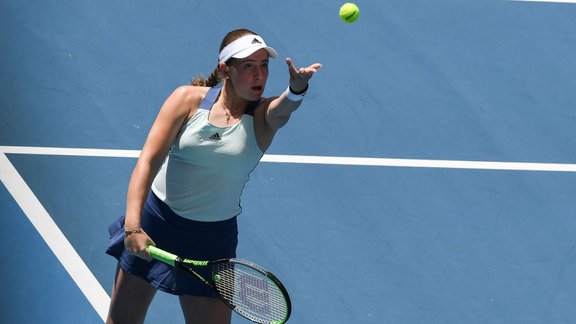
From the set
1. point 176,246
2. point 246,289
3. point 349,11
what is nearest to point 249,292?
point 246,289

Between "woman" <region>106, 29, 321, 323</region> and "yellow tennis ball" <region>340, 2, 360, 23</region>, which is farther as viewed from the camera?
"yellow tennis ball" <region>340, 2, 360, 23</region>

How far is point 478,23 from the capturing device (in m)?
8.04

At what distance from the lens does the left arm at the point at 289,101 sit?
186 inches

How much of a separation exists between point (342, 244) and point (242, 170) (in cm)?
Result: 179

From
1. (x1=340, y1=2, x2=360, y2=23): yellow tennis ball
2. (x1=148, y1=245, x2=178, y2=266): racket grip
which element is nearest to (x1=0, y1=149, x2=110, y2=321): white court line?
(x1=148, y1=245, x2=178, y2=266): racket grip

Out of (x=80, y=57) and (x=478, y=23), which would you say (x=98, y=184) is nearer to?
(x=80, y=57)

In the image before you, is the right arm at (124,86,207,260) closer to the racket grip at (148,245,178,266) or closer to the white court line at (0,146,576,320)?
the racket grip at (148,245,178,266)

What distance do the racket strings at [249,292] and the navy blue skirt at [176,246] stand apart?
13 cm

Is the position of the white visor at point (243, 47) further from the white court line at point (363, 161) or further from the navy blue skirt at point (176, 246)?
the white court line at point (363, 161)

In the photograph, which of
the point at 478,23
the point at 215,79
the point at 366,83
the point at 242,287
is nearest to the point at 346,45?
the point at 366,83

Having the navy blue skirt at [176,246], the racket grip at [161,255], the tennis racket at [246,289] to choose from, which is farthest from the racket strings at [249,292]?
the racket grip at [161,255]

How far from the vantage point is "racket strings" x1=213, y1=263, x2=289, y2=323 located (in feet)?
16.5

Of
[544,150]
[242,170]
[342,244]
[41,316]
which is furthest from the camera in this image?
[544,150]

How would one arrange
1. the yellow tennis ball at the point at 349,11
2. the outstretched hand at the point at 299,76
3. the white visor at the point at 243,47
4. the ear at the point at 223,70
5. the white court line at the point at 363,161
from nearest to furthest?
1. the outstretched hand at the point at 299,76
2. the white visor at the point at 243,47
3. the ear at the point at 223,70
4. the white court line at the point at 363,161
5. the yellow tennis ball at the point at 349,11
